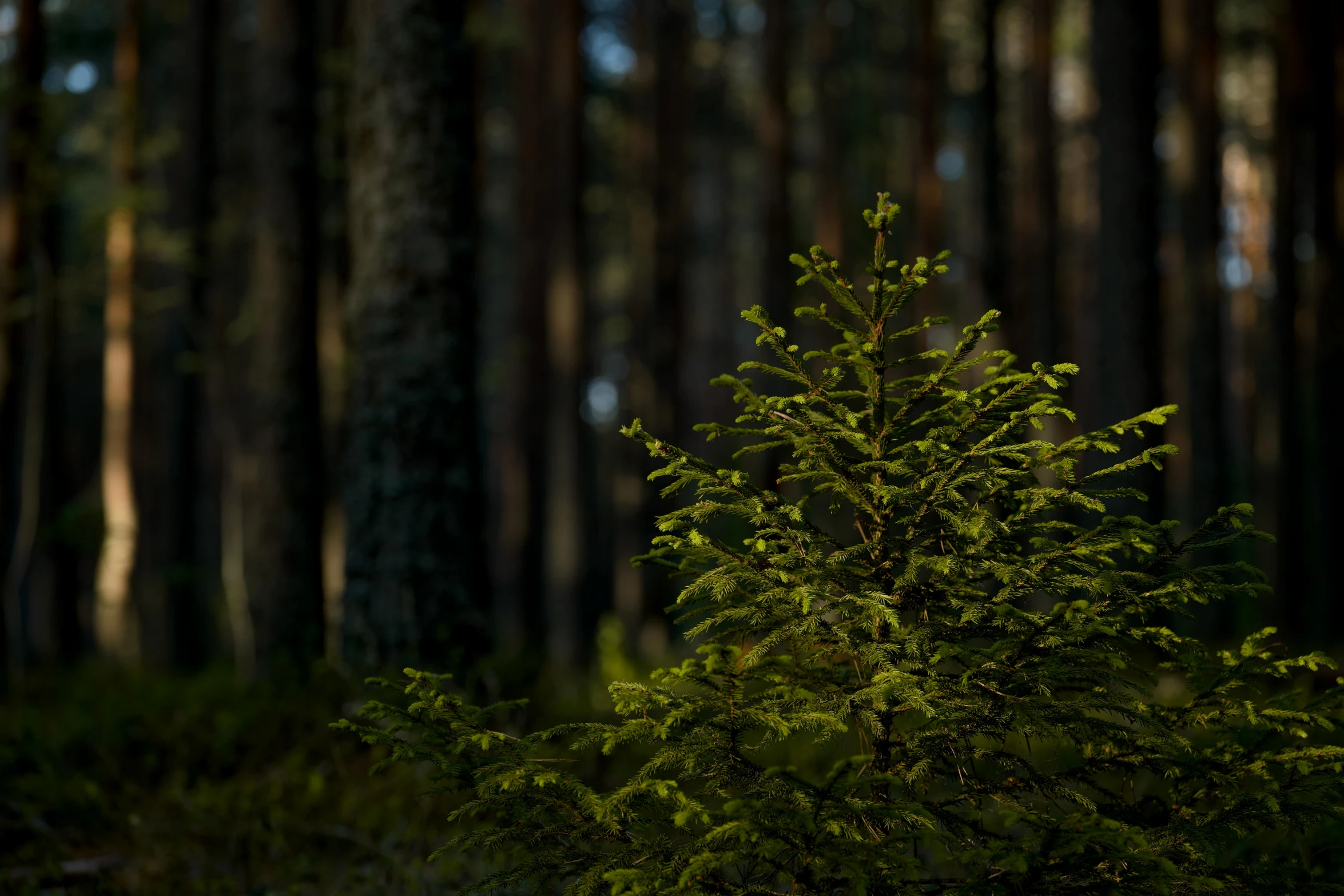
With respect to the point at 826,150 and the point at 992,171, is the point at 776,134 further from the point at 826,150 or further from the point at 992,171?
the point at 992,171

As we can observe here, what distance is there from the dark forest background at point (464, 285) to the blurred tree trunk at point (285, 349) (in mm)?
32

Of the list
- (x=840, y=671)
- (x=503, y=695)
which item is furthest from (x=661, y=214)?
(x=840, y=671)

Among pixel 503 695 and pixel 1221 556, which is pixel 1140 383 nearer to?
pixel 503 695

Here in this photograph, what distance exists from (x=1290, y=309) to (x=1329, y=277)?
1479 millimetres

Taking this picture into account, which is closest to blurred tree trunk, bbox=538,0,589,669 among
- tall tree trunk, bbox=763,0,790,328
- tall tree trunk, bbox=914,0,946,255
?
tall tree trunk, bbox=763,0,790,328

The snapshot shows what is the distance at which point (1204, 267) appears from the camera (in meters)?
15.0

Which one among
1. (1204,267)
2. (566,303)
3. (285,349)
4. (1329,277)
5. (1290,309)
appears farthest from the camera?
(566,303)

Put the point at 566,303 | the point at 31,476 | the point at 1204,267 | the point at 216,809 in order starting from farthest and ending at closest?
the point at 566,303
the point at 1204,267
the point at 31,476
the point at 216,809

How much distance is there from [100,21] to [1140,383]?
25.4 m

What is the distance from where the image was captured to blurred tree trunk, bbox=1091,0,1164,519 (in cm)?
875

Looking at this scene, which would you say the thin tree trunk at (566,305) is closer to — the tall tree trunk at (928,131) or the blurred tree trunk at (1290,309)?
the tall tree trunk at (928,131)

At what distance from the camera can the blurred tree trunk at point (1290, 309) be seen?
12.6 metres

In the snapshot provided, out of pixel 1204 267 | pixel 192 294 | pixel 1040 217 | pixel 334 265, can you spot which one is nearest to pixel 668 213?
pixel 1040 217

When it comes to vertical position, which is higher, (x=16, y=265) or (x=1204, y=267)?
(x=1204, y=267)
